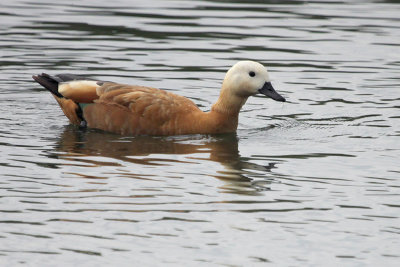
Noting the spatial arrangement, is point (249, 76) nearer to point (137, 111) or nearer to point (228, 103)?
point (228, 103)

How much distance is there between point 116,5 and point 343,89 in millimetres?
7345

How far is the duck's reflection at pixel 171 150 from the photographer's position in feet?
30.0

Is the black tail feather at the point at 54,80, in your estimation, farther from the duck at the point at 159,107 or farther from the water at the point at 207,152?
the water at the point at 207,152

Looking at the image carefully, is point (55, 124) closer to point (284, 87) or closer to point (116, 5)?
point (284, 87)

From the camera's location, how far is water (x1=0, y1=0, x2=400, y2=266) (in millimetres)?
7242

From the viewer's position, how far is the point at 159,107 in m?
11.2

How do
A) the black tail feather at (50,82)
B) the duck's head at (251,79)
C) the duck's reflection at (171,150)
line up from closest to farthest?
the duck's reflection at (171,150) < the duck's head at (251,79) < the black tail feather at (50,82)

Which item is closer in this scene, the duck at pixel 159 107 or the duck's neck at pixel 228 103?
the duck at pixel 159 107

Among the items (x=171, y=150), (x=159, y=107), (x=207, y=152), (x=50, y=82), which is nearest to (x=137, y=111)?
(x=159, y=107)

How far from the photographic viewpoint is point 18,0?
20.5 meters

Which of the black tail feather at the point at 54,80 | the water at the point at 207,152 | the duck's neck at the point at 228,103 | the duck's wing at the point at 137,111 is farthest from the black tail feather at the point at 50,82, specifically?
the duck's neck at the point at 228,103

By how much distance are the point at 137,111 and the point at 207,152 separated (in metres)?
1.21

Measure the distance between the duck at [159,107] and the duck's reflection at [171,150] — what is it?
0.11 m

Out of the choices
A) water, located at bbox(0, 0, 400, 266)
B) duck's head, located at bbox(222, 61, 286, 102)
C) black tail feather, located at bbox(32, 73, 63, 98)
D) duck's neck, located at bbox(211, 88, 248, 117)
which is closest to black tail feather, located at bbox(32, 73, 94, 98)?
black tail feather, located at bbox(32, 73, 63, 98)
